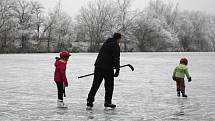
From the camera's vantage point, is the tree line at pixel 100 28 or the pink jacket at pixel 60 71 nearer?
the pink jacket at pixel 60 71

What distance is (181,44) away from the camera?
300ft

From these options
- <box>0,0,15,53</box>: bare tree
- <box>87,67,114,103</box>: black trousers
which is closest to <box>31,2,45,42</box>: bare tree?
<box>0,0,15,53</box>: bare tree

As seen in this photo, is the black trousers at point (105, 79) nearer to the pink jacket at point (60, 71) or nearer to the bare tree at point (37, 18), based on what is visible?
the pink jacket at point (60, 71)

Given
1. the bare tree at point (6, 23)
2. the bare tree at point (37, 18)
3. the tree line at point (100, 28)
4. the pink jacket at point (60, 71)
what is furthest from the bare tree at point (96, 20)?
the pink jacket at point (60, 71)

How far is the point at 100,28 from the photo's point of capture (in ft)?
272

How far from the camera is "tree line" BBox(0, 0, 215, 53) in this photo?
73.1 m

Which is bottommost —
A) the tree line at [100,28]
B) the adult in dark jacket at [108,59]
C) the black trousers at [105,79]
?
the black trousers at [105,79]

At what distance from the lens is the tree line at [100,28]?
240 feet

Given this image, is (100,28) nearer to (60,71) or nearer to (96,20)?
(96,20)

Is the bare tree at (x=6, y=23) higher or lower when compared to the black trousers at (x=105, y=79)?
higher

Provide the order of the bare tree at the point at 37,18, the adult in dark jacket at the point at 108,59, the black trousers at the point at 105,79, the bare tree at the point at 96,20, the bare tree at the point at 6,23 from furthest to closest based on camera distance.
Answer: the bare tree at the point at 96,20, the bare tree at the point at 37,18, the bare tree at the point at 6,23, the black trousers at the point at 105,79, the adult in dark jacket at the point at 108,59

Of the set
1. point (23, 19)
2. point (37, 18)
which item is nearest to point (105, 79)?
point (23, 19)

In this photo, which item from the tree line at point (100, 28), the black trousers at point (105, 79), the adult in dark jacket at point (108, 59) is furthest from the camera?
the tree line at point (100, 28)

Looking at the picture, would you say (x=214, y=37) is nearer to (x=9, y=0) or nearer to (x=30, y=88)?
(x=9, y=0)
